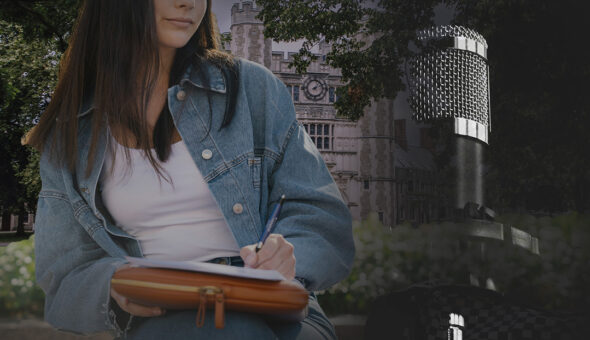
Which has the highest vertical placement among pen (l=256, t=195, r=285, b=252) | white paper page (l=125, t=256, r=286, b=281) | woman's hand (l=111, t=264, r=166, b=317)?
pen (l=256, t=195, r=285, b=252)

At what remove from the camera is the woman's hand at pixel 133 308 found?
3.72 feet

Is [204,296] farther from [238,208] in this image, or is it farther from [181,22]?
[181,22]

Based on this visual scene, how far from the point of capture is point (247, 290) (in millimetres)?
1041

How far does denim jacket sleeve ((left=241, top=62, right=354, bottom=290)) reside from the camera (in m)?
1.29

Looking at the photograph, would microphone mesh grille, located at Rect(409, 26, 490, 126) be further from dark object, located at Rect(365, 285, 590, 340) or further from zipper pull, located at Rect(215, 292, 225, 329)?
zipper pull, located at Rect(215, 292, 225, 329)

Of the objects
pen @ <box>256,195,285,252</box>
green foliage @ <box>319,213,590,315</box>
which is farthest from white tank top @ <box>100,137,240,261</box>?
green foliage @ <box>319,213,590,315</box>

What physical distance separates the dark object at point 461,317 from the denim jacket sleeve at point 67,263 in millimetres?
1188

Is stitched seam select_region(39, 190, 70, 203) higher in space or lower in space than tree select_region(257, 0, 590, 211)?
lower

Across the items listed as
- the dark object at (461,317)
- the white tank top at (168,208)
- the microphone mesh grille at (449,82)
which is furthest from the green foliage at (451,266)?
the white tank top at (168,208)

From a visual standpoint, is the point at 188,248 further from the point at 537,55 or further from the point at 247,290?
the point at 537,55

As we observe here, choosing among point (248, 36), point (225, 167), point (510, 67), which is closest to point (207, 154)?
point (225, 167)

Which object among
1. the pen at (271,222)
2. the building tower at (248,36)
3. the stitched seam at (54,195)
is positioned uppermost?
the building tower at (248,36)

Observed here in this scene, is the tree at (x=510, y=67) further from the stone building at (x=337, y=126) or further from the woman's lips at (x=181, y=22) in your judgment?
the woman's lips at (x=181, y=22)

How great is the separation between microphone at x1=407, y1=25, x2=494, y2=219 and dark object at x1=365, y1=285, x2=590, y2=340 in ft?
1.47
